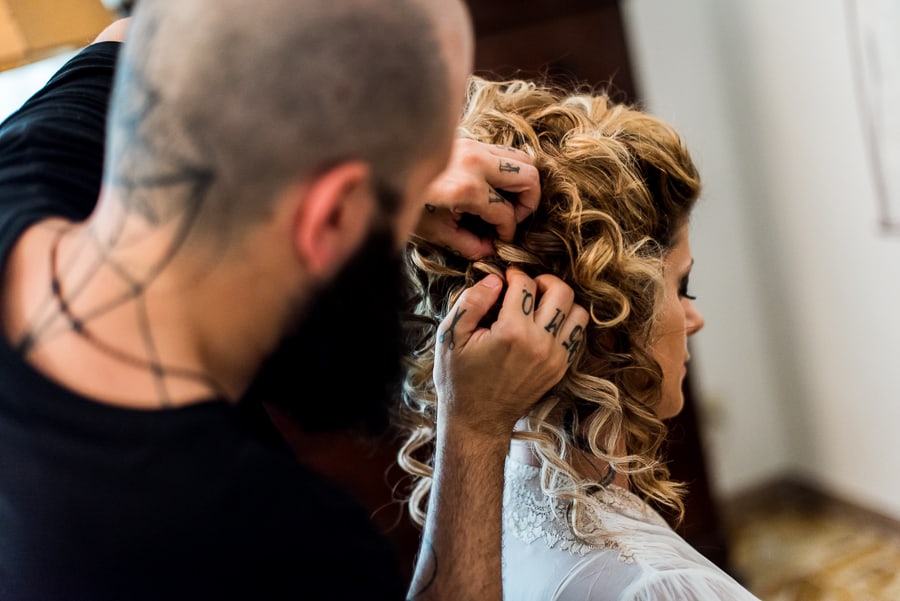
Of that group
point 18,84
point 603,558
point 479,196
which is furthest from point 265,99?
point 18,84

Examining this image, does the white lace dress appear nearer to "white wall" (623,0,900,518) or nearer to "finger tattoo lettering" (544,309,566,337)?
"finger tattoo lettering" (544,309,566,337)

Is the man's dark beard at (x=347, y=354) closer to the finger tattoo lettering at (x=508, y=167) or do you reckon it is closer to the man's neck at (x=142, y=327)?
the man's neck at (x=142, y=327)

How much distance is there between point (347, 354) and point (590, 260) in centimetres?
33

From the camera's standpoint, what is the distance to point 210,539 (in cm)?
60

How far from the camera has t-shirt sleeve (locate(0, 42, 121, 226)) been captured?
762 mm

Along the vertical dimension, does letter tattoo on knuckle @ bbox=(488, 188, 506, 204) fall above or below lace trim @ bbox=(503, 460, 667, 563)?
above

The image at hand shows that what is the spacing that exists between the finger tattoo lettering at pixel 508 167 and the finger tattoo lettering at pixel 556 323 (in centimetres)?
15

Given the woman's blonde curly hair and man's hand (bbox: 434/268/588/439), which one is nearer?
man's hand (bbox: 434/268/588/439)

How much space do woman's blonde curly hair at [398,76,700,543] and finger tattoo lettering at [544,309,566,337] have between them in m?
0.07

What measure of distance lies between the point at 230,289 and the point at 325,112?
14cm

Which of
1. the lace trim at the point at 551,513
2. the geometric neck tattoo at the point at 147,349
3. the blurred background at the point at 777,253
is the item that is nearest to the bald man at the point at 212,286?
the geometric neck tattoo at the point at 147,349

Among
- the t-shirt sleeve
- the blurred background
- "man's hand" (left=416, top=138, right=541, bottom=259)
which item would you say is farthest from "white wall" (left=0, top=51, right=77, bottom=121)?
"man's hand" (left=416, top=138, right=541, bottom=259)

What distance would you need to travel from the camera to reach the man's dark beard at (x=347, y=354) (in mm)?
649

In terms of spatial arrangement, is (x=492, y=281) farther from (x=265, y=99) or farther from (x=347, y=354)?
(x=265, y=99)
